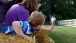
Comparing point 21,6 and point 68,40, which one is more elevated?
point 21,6

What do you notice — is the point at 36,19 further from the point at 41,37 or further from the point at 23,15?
the point at 41,37

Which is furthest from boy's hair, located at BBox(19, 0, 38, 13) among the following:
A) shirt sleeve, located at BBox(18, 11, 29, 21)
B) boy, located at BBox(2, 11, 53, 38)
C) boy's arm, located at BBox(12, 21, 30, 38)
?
boy's arm, located at BBox(12, 21, 30, 38)

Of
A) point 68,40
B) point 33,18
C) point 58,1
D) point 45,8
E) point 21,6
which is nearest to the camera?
point 33,18

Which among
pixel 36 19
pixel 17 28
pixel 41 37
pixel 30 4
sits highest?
pixel 30 4

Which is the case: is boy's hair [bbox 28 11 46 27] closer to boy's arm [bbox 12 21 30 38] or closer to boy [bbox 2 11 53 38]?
boy [bbox 2 11 53 38]

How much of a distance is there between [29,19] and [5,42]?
0.45 metres

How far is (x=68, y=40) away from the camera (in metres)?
9.39

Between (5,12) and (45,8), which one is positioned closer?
(5,12)

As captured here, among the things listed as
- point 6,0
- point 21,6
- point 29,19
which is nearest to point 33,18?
point 29,19

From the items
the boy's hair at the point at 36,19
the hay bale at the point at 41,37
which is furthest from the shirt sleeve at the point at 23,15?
the hay bale at the point at 41,37

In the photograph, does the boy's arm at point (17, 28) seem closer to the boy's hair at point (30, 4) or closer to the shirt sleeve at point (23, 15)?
the shirt sleeve at point (23, 15)

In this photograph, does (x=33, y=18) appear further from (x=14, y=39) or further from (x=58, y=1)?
(x=58, y=1)

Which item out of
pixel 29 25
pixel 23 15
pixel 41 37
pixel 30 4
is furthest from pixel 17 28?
Result: pixel 41 37

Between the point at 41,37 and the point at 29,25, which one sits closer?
the point at 29,25
